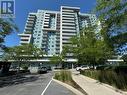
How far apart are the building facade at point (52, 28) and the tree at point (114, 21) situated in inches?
5387

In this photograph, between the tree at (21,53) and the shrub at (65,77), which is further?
the tree at (21,53)

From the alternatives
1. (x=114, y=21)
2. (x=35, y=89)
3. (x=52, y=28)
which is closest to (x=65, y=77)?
(x=35, y=89)

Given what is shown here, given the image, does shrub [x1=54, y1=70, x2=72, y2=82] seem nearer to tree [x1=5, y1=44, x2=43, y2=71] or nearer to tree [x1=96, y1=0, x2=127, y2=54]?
tree [x1=96, y1=0, x2=127, y2=54]

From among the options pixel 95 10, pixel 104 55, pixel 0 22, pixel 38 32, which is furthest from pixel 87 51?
pixel 38 32

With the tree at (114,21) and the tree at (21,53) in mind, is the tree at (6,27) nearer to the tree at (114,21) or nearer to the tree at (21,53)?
the tree at (114,21)

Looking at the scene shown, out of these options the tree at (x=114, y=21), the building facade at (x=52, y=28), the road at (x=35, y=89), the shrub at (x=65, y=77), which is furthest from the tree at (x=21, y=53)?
the building facade at (x=52, y=28)

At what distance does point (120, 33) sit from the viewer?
18438mm

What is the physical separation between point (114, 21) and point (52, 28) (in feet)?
519

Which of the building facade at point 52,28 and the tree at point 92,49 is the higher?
the building facade at point 52,28

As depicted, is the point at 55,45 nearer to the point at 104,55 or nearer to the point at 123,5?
the point at 104,55

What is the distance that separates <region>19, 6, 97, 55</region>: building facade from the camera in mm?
163500

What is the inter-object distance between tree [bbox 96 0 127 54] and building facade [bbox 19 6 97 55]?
137 meters

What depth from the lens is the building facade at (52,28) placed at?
16350 centimetres

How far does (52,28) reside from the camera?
175250 mm
